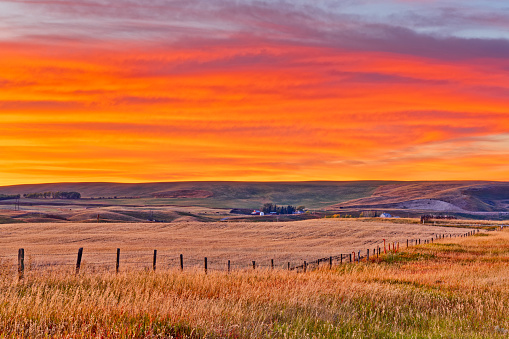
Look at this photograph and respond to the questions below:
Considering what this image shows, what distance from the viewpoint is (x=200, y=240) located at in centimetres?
6862

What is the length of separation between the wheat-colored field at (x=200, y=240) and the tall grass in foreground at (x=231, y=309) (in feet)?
78.2

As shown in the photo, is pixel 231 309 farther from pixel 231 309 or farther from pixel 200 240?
pixel 200 240

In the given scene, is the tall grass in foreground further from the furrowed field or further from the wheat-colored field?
the wheat-colored field

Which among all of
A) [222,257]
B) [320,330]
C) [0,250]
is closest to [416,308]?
[320,330]

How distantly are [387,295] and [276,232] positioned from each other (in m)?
71.3

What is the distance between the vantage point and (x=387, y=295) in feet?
46.1

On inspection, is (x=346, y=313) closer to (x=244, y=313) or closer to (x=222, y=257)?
(x=244, y=313)

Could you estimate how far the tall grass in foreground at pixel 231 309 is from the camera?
27.5ft

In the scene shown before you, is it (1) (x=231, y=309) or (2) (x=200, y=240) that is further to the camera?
(2) (x=200, y=240)

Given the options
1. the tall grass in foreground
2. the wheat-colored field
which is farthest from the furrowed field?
the wheat-colored field

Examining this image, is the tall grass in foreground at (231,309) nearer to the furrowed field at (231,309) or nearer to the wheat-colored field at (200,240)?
the furrowed field at (231,309)

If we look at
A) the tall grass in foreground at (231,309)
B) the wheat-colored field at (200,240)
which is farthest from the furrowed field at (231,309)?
the wheat-colored field at (200,240)

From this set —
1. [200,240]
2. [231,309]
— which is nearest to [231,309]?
[231,309]

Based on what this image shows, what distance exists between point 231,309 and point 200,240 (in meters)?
59.3
